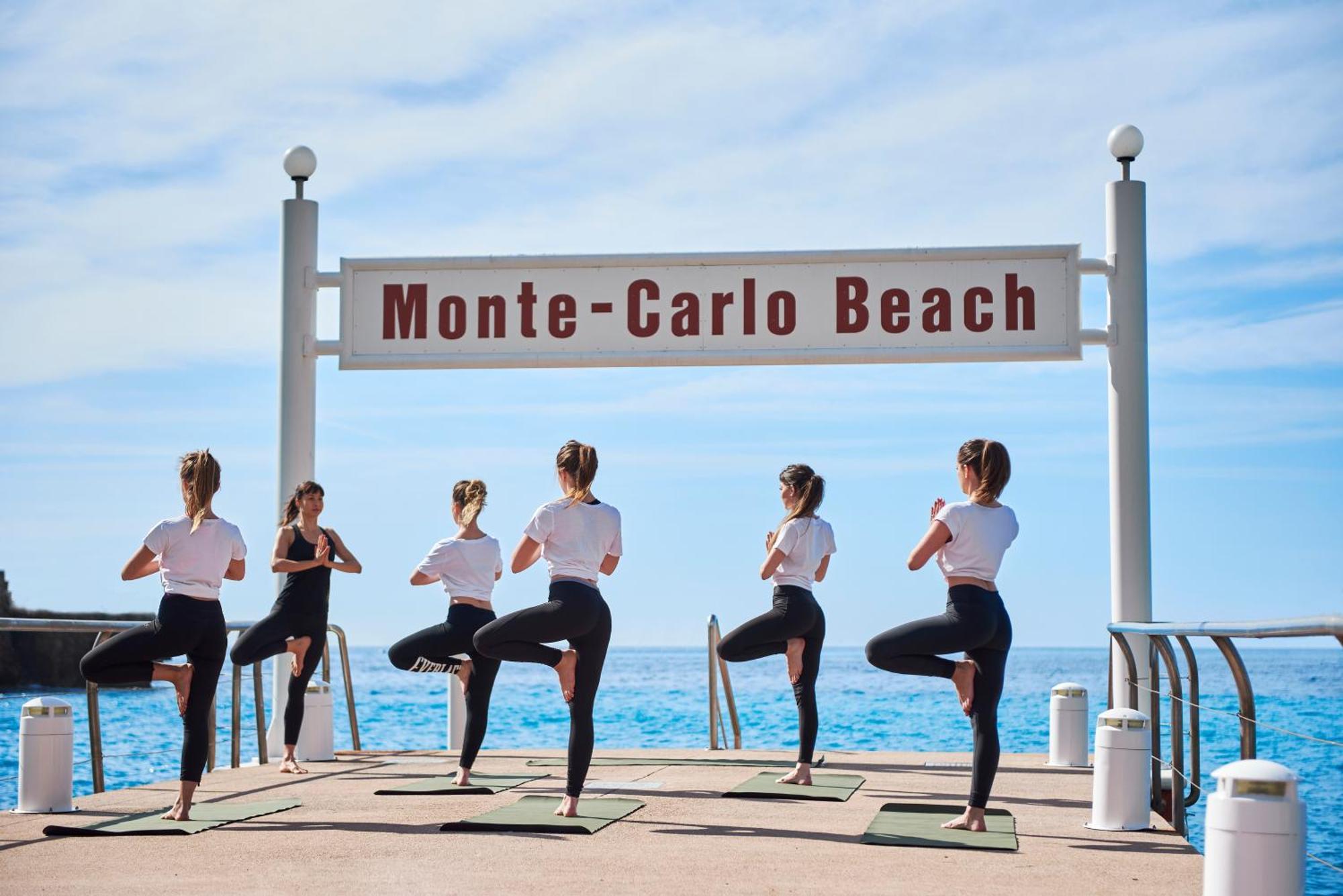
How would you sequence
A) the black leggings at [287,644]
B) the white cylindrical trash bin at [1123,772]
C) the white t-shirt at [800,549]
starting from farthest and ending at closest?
the black leggings at [287,644], the white t-shirt at [800,549], the white cylindrical trash bin at [1123,772]

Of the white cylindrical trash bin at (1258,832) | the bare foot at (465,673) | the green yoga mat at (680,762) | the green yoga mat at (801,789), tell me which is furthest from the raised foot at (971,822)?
the green yoga mat at (680,762)

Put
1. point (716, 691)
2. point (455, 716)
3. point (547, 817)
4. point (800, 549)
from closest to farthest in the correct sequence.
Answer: point (547, 817)
point (800, 549)
point (716, 691)
point (455, 716)

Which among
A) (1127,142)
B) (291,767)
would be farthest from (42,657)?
(1127,142)

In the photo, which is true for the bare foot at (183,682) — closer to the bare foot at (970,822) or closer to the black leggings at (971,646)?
the black leggings at (971,646)

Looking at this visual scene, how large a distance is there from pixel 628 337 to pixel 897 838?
5.29 meters

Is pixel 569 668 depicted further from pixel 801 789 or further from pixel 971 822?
pixel 801 789

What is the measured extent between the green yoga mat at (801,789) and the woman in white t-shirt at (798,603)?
11 cm

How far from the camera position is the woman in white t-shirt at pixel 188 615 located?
6039 millimetres

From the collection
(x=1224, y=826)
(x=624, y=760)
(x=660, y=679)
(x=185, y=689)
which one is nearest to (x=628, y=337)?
(x=624, y=760)

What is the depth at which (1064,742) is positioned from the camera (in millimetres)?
9055

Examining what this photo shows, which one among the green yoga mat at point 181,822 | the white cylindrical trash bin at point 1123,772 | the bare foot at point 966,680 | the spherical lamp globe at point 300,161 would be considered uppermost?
the spherical lamp globe at point 300,161

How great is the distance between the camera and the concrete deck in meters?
4.79

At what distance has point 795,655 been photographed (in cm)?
763

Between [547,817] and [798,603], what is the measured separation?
1.97 meters
